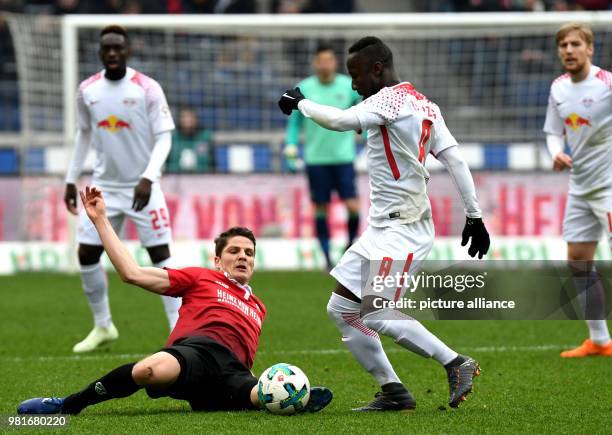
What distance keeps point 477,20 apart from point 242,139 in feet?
11.3

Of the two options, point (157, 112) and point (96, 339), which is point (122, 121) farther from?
point (96, 339)

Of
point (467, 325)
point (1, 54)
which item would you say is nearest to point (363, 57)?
point (467, 325)

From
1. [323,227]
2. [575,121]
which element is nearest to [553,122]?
[575,121]

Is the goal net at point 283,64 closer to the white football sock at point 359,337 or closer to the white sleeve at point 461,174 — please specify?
the white sleeve at point 461,174

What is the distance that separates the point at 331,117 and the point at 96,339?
3.98 metres

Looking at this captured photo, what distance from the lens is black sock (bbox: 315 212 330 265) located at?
14.6 meters

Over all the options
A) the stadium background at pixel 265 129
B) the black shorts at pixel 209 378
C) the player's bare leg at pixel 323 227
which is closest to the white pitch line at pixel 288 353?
the black shorts at pixel 209 378

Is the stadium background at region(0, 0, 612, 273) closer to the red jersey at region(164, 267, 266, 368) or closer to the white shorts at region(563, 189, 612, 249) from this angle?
the white shorts at region(563, 189, 612, 249)

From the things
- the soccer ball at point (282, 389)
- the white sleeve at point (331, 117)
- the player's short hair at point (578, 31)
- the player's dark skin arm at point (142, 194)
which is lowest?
the soccer ball at point (282, 389)

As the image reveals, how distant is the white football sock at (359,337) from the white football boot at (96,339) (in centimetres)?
325

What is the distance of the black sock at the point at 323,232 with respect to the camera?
14555mm

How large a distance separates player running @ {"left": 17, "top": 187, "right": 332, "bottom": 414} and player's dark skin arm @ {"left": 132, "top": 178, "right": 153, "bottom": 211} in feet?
6.53

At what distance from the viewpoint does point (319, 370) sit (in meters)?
8.16

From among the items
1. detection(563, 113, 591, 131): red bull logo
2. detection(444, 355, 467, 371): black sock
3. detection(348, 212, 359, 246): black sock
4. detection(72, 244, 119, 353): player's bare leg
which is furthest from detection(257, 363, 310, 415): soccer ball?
detection(348, 212, 359, 246): black sock
